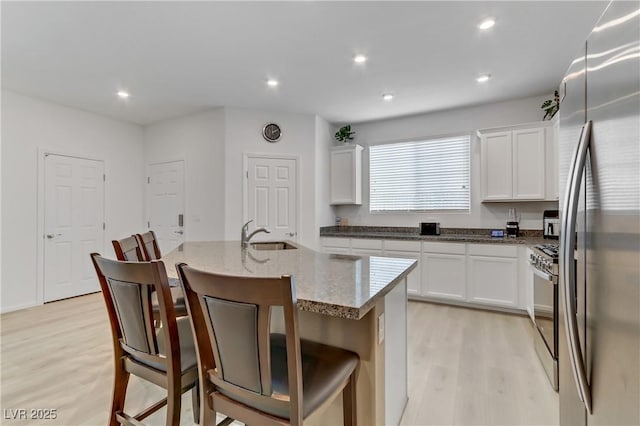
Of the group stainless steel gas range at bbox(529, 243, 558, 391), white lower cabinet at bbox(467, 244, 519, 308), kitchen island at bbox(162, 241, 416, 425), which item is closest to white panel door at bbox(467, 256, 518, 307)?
white lower cabinet at bbox(467, 244, 519, 308)

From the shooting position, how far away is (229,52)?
2.88 metres

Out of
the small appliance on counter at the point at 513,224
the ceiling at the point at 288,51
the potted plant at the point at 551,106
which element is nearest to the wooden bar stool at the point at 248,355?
the ceiling at the point at 288,51

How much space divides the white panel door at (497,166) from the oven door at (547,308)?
1626 millimetres

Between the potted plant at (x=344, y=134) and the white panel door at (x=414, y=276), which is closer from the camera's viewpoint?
the white panel door at (x=414, y=276)

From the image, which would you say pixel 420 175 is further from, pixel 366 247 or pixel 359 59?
pixel 359 59

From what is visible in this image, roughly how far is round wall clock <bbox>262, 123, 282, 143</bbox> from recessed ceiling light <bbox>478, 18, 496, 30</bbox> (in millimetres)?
2860

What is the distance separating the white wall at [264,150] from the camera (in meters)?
4.35

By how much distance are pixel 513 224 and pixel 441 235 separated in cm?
88

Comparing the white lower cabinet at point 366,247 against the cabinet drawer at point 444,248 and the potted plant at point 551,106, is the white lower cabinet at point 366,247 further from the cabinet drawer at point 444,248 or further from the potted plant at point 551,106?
the potted plant at point 551,106

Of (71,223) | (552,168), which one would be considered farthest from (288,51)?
(71,223)

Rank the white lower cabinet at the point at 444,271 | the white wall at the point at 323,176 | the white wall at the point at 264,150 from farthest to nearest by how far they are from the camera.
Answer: the white wall at the point at 323,176
the white wall at the point at 264,150
the white lower cabinet at the point at 444,271

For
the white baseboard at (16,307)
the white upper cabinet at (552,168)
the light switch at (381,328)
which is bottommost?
the white baseboard at (16,307)

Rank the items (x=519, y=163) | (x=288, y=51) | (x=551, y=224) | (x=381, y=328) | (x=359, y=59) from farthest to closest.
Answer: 1. (x=519, y=163)
2. (x=551, y=224)
3. (x=359, y=59)
4. (x=288, y=51)
5. (x=381, y=328)

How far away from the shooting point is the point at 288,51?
287 centimetres
